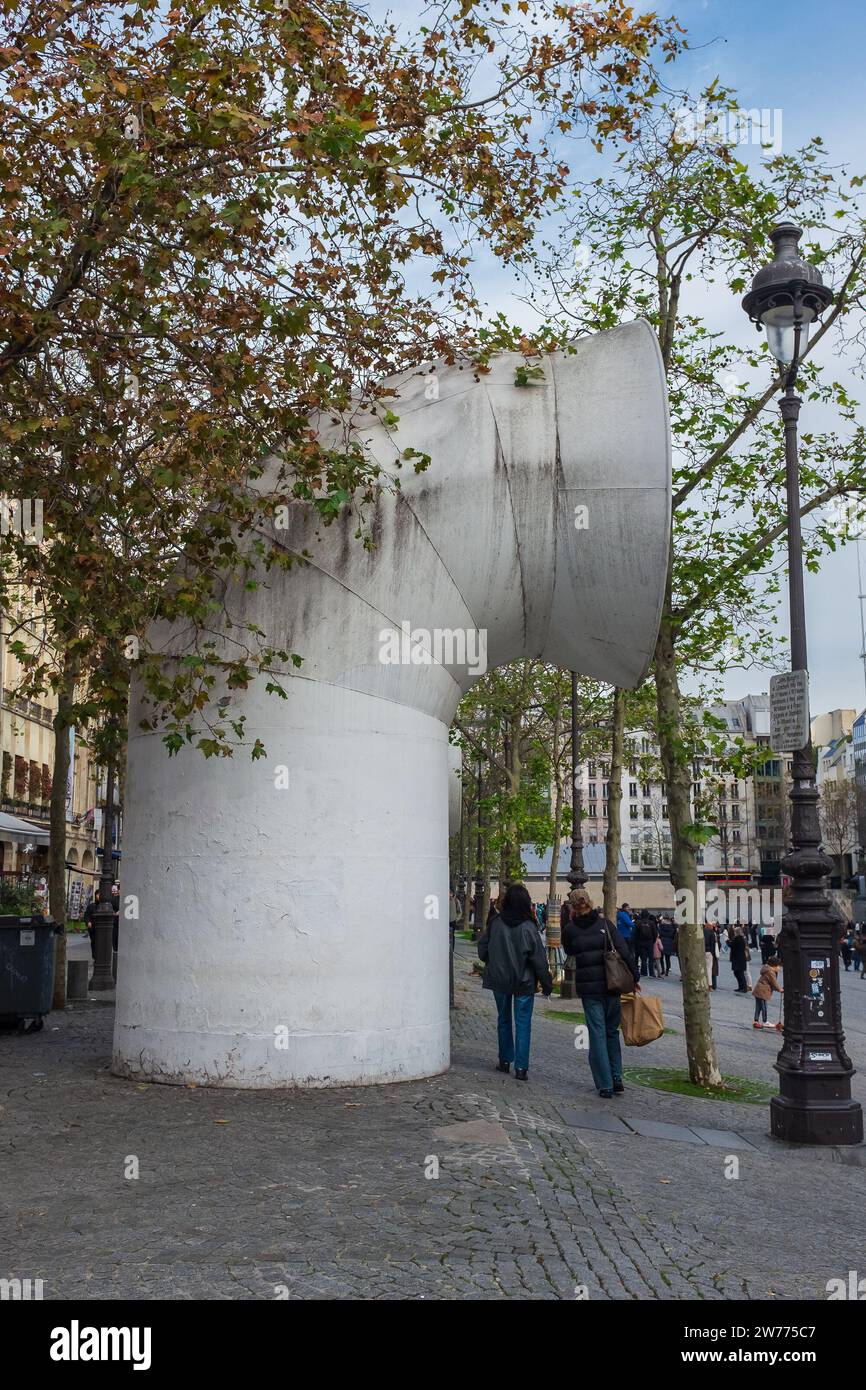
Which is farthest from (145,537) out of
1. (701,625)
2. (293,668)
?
(701,625)

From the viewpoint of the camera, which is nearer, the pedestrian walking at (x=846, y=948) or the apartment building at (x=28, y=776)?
the apartment building at (x=28, y=776)

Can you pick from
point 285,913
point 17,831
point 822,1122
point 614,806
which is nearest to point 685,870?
point 822,1122

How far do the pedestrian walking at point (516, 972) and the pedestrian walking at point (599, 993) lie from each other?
14.9 inches

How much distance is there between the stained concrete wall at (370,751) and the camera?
10.4 meters

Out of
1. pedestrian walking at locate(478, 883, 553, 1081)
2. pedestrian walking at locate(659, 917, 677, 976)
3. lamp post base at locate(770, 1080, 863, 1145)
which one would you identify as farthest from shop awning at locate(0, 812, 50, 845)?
pedestrian walking at locate(659, 917, 677, 976)

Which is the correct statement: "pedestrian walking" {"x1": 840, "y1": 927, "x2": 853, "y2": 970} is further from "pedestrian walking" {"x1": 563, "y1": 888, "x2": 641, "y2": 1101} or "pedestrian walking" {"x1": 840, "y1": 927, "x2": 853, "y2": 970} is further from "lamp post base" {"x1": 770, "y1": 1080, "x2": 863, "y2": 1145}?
"lamp post base" {"x1": 770, "y1": 1080, "x2": 863, "y2": 1145}

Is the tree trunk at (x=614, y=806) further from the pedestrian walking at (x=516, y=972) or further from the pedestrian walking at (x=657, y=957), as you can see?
the pedestrian walking at (x=657, y=957)

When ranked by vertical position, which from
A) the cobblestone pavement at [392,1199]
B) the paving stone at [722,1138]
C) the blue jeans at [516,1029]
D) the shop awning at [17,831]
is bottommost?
the paving stone at [722,1138]

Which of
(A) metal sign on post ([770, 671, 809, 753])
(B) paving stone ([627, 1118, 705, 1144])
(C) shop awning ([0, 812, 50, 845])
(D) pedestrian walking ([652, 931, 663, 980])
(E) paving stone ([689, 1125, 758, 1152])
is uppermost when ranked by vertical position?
(A) metal sign on post ([770, 671, 809, 753])

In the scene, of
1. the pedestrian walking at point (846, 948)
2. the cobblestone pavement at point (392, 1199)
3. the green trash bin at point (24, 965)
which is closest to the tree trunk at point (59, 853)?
the green trash bin at point (24, 965)

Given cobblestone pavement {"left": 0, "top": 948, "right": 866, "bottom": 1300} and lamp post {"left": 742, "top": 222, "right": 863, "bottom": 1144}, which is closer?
cobblestone pavement {"left": 0, "top": 948, "right": 866, "bottom": 1300}

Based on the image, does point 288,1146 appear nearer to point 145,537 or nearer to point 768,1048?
point 145,537

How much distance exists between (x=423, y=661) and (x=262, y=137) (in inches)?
175

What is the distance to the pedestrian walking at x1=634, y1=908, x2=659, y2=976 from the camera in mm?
32419
